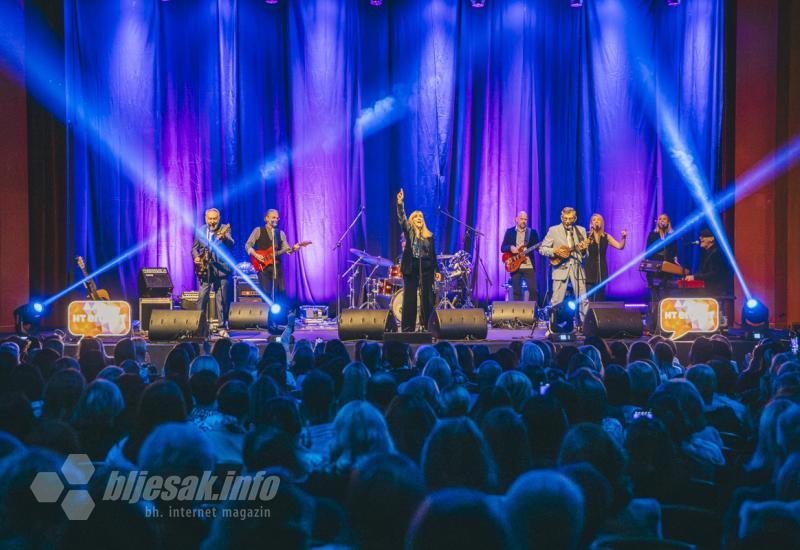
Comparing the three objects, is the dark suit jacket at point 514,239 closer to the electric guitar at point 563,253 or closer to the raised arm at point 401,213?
the electric guitar at point 563,253

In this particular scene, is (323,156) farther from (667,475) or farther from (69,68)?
(667,475)

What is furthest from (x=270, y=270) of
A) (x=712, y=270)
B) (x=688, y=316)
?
(x=712, y=270)

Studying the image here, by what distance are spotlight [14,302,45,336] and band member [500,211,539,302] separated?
7556 mm

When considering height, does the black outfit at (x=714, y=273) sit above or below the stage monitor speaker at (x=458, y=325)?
above

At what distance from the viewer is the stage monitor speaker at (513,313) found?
40.4ft

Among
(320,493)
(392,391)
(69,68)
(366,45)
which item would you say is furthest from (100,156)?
(320,493)

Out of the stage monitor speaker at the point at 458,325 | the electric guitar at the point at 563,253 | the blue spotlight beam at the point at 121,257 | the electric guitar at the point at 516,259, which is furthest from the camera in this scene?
the blue spotlight beam at the point at 121,257

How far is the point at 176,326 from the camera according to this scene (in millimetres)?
10688

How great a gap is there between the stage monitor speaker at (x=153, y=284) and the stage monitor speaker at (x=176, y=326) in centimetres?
202

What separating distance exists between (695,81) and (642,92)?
3.21ft

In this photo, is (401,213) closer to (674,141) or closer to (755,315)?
(755,315)

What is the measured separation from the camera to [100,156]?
1427 centimetres

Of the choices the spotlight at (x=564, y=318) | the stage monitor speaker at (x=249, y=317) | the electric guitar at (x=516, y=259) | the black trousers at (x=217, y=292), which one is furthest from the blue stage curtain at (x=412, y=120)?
the spotlight at (x=564, y=318)

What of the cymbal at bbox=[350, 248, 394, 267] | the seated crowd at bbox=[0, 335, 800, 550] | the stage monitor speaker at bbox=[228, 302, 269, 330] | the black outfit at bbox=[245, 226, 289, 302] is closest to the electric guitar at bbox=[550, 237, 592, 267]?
the cymbal at bbox=[350, 248, 394, 267]
